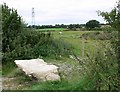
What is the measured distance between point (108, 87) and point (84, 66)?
3.04 ft

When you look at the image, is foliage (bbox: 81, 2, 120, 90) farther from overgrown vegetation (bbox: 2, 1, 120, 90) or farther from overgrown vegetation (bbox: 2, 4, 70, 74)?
overgrown vegetation (bbox: 2, 4, 70, 74)

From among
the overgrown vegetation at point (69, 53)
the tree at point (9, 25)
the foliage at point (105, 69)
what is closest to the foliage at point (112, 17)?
the overgrown vegetation at point (69, 53)

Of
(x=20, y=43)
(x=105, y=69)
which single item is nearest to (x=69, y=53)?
(x=20, y=43)

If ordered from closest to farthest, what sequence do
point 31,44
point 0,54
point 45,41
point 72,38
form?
point 0,54 → point 31,44 → point 45,41 → point 72,38

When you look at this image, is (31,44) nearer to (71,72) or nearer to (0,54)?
(0,54)

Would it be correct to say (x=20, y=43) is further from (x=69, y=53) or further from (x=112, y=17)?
(x=112, y=17)

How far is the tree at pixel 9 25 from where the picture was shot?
12.6 metres

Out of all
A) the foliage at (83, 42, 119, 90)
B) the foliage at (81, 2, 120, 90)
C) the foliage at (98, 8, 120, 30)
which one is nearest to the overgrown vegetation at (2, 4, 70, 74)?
the foliage at (83, 42, 119, 90)

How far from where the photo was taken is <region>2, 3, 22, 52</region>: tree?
12586 mm

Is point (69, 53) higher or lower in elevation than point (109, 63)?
lower

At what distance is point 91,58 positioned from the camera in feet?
20.5

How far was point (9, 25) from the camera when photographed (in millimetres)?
13000

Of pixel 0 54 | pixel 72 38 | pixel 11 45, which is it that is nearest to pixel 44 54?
pixel 11 45

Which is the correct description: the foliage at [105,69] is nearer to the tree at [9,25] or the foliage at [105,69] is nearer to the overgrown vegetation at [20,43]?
the overgrown vegetation at [20,43]
